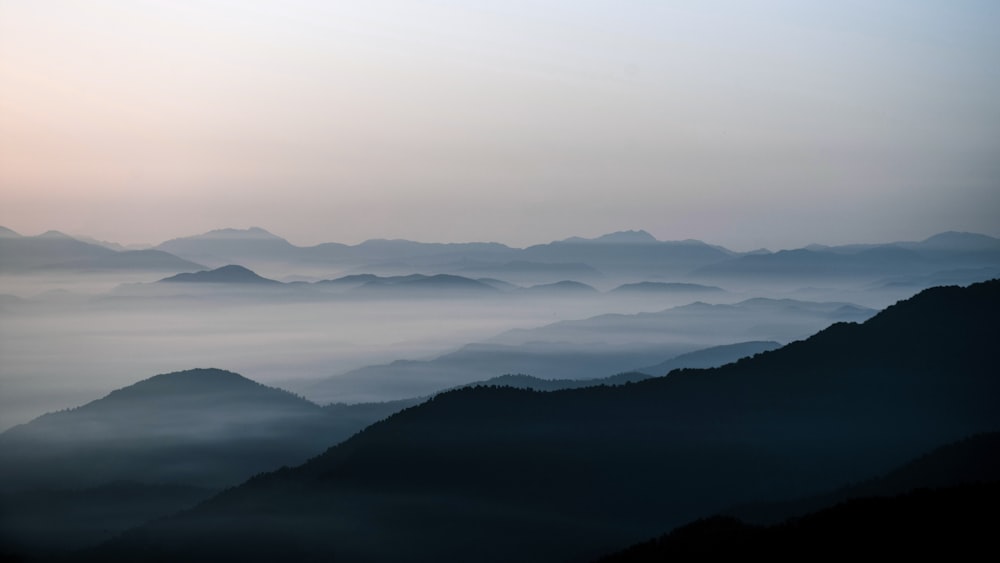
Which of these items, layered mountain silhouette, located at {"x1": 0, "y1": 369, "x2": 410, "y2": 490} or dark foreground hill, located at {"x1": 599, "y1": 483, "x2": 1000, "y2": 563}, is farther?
layered mountain silhouette, located at {"x1": 0, "y1": 369, "x2": 410, "y2": 490}

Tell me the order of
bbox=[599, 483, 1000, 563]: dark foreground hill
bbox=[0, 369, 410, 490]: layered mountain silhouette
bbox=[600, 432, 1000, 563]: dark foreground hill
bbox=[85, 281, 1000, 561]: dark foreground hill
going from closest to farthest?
bbox=[599, 483, 1000, 563]: dark foreground hill
bbox=[600, 432, 1000, 563]: dark foreground hill
bbox=[85, 281, 1000, 561]: dark foreground hill
bbox=[0, 369, 410, 490]: layered mountain silhouette

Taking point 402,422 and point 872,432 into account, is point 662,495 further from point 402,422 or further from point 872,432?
point 402,422

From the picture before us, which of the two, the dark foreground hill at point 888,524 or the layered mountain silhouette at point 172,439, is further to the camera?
the layered mountain silhouette at point 172,439

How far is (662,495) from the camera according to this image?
91250 mm

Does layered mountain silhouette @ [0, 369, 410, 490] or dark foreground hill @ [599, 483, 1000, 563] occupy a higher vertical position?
layered mountain silhouette @ [0, 369, 410, 490]

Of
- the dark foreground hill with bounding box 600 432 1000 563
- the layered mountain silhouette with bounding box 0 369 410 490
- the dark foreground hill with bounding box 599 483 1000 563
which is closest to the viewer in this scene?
the dark foreground hill with bounding box 599 483 1000 563

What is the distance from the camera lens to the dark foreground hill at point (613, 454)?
8631 centimetres

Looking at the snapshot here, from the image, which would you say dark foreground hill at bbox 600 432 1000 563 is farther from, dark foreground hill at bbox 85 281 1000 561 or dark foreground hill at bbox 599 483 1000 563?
dark foreground hill at bbox 85 281 1000 561

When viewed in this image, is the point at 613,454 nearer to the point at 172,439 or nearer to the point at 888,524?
the point at 888,524

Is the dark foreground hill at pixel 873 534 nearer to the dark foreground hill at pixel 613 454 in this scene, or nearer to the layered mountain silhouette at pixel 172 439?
the dark foreground hill at pixel 613 454

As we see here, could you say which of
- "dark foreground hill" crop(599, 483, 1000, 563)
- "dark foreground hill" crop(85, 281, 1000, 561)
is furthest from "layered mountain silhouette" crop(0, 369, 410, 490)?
"dark foreground hill" crop(599, 483, 1000, 563)

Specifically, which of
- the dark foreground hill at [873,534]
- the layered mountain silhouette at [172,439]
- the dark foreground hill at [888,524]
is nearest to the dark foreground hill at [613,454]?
the dark foreground hill at [888,524]

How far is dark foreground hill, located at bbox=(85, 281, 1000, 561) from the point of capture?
283 ft

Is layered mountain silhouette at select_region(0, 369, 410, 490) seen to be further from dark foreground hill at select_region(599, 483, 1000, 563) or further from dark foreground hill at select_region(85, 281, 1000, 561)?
dark foreground hill at select_region(599, 483, 1000, 563)
